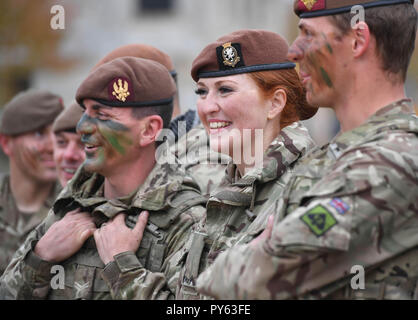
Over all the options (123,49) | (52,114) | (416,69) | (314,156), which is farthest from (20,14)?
(314,156)

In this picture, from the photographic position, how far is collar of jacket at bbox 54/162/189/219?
4750 mm

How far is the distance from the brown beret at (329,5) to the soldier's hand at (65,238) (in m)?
2.07

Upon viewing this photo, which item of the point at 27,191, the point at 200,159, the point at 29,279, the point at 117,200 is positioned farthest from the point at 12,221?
the point at 117,200

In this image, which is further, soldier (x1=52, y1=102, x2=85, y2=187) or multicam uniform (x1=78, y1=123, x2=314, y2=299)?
soldier (x1=52, y1=102, x2=85, y2=187)

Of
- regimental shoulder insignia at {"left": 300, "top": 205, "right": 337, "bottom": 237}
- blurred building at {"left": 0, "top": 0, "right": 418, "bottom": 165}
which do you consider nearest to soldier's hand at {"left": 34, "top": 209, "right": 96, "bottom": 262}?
regimental shoulder insignia at {"left": 300, "top": 205, "right": 337, "bottom": 237}

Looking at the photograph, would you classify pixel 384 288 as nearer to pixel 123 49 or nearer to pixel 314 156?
pixel 314 156

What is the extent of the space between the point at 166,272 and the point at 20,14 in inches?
726

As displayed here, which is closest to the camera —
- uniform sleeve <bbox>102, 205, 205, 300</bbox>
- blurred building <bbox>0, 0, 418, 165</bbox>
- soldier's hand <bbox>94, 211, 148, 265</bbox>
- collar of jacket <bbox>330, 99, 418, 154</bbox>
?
collar of jacket <bbox>330, 99, 418, 154</bbox>

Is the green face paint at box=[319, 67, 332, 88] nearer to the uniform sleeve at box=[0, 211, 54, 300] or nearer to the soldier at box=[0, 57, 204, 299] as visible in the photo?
the soldier at box=[0, 57, 204, 299]

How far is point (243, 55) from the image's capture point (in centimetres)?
425

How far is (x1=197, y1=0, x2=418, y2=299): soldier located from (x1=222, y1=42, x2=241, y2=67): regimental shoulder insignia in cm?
79

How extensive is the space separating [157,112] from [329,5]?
187cm

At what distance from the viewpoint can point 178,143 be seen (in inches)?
241

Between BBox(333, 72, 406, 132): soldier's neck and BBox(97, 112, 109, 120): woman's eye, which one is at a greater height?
BBox(333, 72, 406, 132): soldier's neck
